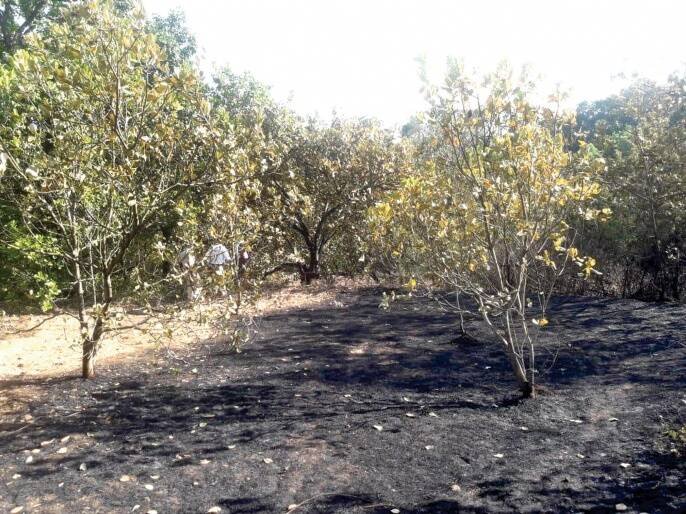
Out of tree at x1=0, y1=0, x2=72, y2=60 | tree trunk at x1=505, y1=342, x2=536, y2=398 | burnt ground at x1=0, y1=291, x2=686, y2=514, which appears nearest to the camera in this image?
burnt ground at x1=0, y1=291, x2=686, y2=514

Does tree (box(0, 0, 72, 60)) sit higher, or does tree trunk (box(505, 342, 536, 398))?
tree (box(0, 0, 72, 60))

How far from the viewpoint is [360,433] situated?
399cm

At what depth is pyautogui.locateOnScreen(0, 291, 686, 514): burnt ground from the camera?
10.1 feet

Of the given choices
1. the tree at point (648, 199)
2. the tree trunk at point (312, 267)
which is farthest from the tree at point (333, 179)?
the tree at point (648, 199)

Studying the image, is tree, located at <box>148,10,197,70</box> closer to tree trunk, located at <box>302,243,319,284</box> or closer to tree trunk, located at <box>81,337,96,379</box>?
tree trunk, located at <box>302,243,319,284</box>

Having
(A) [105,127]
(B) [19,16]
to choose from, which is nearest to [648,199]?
(A) [105,127]

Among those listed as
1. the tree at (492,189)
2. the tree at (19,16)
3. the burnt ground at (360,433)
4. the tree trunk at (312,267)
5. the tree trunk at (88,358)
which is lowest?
the burnt ground at (360,433)

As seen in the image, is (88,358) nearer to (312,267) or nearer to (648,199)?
(312,267)

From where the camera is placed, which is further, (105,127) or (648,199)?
(648,199)

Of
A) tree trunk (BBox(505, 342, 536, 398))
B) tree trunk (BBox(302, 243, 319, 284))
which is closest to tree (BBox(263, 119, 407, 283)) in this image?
tree trunk (BBox(302, 243, 319, 284))

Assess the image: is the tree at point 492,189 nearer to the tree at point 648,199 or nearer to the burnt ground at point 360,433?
the burnt ground at point 360,433

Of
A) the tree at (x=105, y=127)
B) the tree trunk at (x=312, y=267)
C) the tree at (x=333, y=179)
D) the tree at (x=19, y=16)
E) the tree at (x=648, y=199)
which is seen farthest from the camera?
the tree at (x=19, y=16)

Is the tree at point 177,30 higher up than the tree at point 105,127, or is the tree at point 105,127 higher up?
the tree at point 177,30

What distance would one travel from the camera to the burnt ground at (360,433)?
3.06 m
